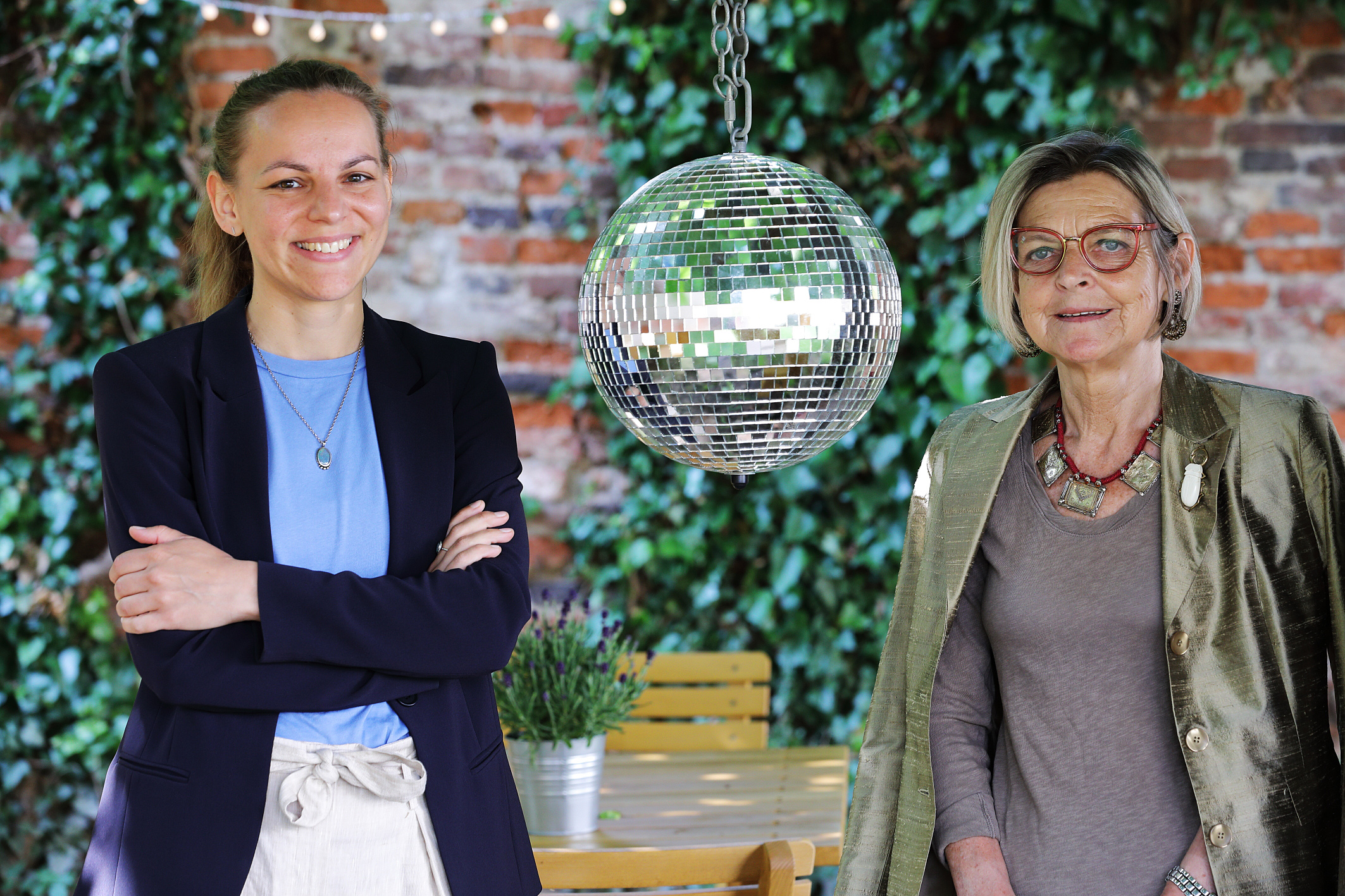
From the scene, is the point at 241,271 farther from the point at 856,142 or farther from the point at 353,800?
the point at 856,142

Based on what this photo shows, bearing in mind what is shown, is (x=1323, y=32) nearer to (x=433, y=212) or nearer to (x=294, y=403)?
(x=433, y=212)

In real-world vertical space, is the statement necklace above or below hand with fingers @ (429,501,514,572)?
above

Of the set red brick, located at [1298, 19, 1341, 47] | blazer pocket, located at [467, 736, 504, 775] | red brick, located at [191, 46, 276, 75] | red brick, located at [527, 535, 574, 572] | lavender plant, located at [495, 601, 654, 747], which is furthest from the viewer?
red brick, located at [527, 535, 574, 572]

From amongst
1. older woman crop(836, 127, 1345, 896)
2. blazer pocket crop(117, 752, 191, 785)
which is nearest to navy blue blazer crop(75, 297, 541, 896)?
blazer pocket crop(117, 752, 191, 785)

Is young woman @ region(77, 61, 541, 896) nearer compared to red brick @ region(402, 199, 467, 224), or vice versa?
young woman @ region(77, 61, 541, 896)

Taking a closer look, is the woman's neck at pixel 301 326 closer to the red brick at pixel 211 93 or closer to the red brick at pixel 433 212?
the red brick at pixel 433 212

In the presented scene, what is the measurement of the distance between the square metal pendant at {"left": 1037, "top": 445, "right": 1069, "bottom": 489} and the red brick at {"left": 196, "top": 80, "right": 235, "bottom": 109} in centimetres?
215

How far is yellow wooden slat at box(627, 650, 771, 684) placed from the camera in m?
2.62

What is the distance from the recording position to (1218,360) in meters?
2.66

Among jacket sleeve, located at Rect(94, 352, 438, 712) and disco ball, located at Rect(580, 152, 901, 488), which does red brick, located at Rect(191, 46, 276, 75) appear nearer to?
jacket sleeve, located at Rect(94, 352, 438, 712)

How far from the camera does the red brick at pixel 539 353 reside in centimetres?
288

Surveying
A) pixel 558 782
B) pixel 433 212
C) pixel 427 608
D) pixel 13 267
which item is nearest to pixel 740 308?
pixel 427 608

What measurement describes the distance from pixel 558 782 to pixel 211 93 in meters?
1.89

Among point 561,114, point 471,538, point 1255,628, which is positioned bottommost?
point 1255,628
